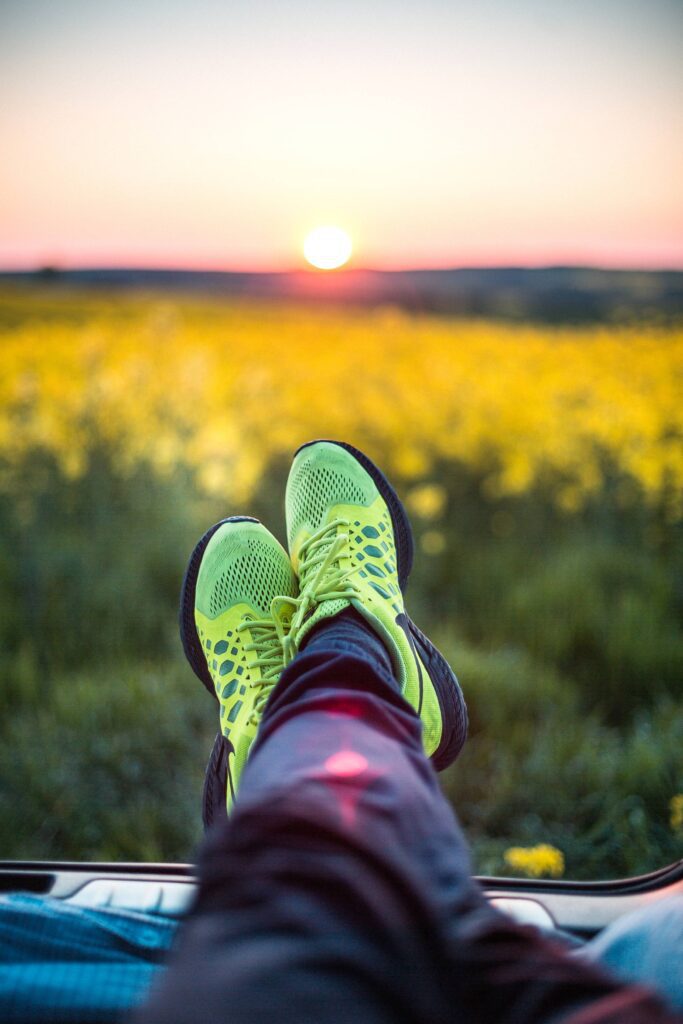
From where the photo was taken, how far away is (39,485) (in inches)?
83.8

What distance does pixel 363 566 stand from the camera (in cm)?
112

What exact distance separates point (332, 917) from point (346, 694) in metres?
0.27

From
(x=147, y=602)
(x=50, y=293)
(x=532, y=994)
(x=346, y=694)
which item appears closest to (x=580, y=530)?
(x=147, y=602)

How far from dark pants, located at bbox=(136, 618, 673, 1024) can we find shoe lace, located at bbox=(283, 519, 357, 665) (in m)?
0.38

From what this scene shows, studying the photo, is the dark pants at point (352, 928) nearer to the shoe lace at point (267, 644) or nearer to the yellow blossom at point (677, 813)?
the shoe lace at point (267, 644)

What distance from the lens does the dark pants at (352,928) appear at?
38cm

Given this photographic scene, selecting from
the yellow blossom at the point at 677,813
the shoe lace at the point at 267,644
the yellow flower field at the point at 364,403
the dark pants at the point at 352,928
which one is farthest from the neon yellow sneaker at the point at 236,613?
the yellow flower field at the point at 364,403

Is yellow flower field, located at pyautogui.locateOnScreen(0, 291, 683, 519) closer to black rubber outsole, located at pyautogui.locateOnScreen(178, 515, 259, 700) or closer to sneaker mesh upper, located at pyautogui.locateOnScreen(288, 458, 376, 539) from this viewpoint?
sneaker mesh upper, located at pyautogui.locateOnScreen(288, 458, 376, 539)

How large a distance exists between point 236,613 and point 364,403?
254 centimetres

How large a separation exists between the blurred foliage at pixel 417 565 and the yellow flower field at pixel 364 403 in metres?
0.01

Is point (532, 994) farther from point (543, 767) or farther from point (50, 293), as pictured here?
point (50, 293)

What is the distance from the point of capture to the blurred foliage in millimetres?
Result: 1294

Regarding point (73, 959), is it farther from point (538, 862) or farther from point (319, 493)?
point (319, 493)

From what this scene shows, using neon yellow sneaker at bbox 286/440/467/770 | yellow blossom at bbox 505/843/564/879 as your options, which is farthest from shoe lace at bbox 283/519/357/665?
yellow blossom at bbox 505/843/564/879
